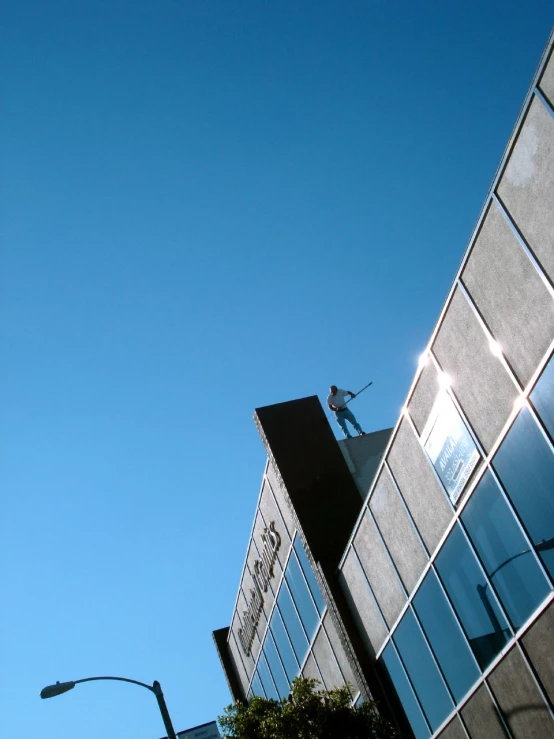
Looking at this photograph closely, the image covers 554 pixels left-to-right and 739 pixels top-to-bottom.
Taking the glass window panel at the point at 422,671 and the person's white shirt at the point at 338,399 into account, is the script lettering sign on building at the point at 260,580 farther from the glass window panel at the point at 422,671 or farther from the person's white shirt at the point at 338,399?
the glass window panel at the point at 422,671

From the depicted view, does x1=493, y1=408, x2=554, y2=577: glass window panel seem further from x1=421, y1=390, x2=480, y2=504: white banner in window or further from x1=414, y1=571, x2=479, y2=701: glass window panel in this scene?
x1=414, y1=571, x2=479, y2=701: glass window panel

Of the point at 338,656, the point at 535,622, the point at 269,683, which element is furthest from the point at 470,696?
the point at 269,683

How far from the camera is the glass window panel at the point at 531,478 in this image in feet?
35.0

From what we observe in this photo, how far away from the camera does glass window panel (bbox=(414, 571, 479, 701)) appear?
13.8 m

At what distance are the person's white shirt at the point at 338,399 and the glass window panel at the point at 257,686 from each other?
10457 mm

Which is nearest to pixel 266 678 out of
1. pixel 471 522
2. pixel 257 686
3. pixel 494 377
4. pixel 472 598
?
pixel 257 686

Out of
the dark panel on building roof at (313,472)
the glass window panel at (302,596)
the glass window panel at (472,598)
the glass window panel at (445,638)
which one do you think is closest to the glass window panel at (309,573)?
the glass window panel at (302,596)

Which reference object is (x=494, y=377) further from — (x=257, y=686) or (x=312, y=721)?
(x=257, y=686)

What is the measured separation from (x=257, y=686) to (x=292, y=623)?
19.5 feet

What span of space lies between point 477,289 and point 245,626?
63.0 ft

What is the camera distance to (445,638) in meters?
14.5

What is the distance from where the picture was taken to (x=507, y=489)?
1164 cm

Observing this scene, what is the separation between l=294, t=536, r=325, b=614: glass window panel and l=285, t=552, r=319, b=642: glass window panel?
291 mm

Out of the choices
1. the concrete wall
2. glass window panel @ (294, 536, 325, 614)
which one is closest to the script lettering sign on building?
glass window panel @ (294, 536, 325, 614)
